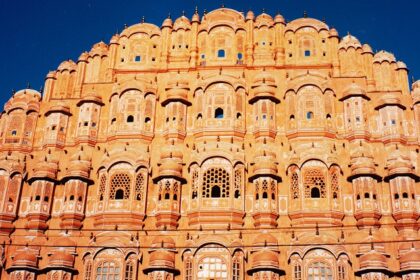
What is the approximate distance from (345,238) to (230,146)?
23.0 ft

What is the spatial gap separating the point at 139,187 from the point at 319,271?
30.8 ft

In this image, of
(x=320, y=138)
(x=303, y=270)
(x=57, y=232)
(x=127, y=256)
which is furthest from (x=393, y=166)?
(x=57, y=232)

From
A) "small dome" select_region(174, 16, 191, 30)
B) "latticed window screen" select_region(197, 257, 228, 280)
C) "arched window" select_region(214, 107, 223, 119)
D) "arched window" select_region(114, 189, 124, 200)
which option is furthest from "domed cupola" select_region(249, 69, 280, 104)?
"latticed window screen" select_region(197, 257, 228, 280)

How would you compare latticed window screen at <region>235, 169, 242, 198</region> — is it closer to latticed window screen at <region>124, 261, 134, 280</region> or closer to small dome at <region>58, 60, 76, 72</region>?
latticed window screen at <region>124, 261, 134, 280</region>

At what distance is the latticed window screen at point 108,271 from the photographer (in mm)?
26578

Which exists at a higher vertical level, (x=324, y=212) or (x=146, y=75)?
(x=146, y=75)

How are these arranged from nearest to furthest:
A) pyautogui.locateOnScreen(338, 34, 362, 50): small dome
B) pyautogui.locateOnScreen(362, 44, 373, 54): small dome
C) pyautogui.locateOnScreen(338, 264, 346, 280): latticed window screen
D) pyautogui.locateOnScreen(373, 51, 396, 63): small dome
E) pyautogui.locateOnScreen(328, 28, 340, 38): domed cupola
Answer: pyautogui.locateOnScreen(338, 264, 346, 280): latticed window screen
pyautogui.locateOnScreen(373, 51, 396, 63): small dome
pyautogui.locateOnScreen(338, 34, 362, 50): small dome
pyautogui.locateOnScreen(362, 44, 373, 54): small dome
pyautogui.locateOnScreen(328, 28, 340, 38): domed cupola

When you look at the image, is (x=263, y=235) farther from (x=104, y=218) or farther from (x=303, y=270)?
(x=104, y=218)

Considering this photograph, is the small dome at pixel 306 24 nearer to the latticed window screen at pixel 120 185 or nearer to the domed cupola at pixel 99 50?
the domed cupola at pixel 99 50

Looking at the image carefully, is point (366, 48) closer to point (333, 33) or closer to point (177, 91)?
point (333, 33)

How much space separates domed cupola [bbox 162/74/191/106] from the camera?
98.7 ft

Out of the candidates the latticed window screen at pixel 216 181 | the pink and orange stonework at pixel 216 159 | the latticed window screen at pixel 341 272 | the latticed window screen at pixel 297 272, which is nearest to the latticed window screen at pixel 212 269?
the pink and orange stonework at pixel 216 159

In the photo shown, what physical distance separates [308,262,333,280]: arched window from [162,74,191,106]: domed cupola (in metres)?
10.5

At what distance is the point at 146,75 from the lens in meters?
32.0
